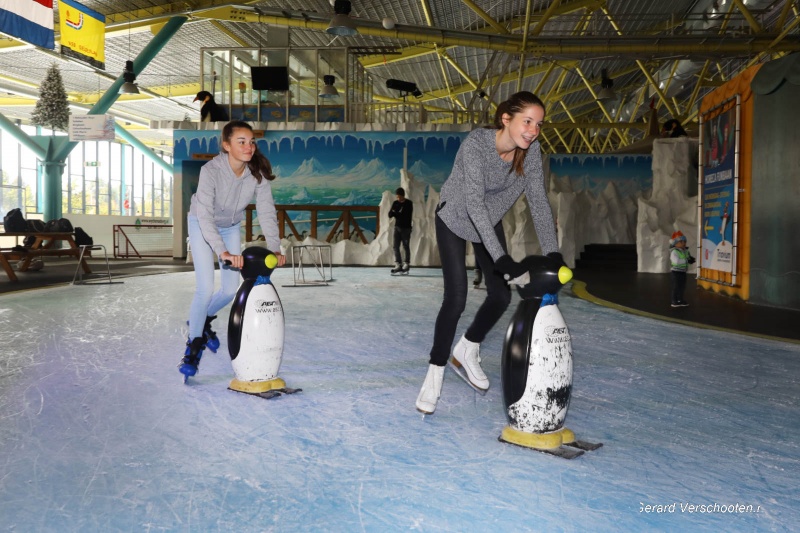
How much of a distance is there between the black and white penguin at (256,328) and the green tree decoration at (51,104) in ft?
56.4

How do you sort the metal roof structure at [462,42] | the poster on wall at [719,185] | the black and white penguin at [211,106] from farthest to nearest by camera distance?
1. the metal roof structure at [462,42]
2. the black and white penguin at [211,106]
3. the poster on wall at [719,185]

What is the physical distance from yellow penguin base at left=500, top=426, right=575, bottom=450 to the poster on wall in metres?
6.37

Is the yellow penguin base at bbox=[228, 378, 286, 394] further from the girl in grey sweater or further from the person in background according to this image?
the person in background

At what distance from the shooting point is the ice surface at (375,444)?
1853 mm

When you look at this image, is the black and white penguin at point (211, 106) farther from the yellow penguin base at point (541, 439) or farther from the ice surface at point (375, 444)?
the yellow penguin base at point (541, 439)

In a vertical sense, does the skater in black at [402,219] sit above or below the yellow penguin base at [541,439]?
above

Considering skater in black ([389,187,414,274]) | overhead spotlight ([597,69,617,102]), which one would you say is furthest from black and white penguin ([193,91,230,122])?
overhead spotlight ([597,69,617,102])

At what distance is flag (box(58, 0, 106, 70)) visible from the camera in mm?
12648

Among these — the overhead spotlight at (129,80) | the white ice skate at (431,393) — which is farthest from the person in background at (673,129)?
the white ice skate at (431,393)

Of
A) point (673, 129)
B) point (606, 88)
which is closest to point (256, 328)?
point (673, 129)

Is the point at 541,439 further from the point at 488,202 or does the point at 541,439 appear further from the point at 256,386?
the point at 256,386

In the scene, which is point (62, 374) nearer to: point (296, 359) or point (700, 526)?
point (296, 359)

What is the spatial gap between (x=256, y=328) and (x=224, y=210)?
0.76 metres

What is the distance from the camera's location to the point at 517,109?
2.58m
